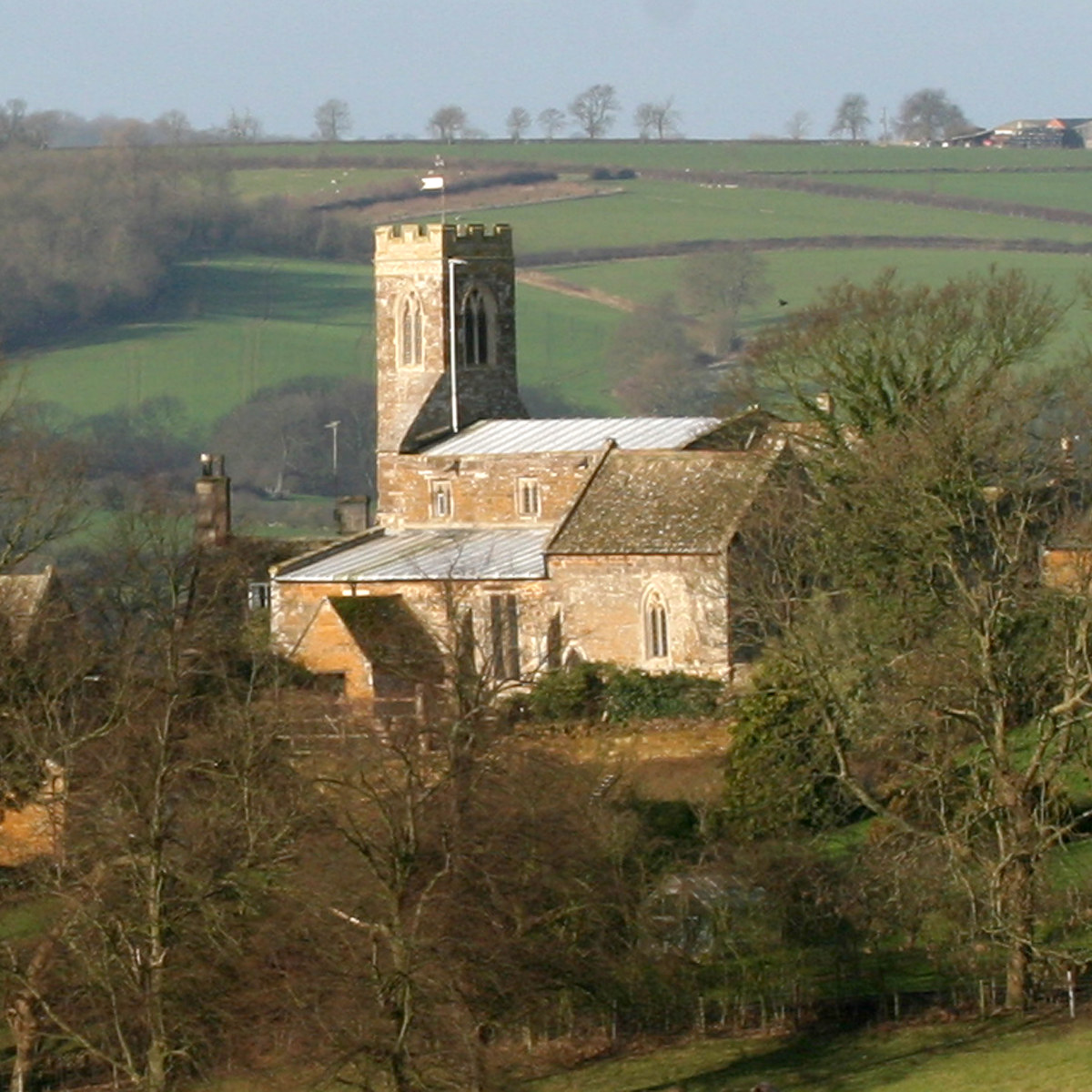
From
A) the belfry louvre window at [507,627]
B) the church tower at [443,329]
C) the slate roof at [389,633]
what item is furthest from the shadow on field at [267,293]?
the belfry louvre window at [507,627]

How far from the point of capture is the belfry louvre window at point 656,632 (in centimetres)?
5178

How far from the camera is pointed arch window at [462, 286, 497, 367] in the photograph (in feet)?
213

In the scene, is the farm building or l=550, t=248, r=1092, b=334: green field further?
the farm building

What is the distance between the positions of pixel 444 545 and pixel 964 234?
8118cm

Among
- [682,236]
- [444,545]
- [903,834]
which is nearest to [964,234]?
[682,236]

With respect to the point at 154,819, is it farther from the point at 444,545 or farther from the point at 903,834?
the point at 444,545

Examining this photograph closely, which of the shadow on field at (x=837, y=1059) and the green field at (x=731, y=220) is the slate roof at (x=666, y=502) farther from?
the green field at (x=731, y=220)

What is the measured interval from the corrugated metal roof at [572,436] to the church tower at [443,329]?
5.73 ft

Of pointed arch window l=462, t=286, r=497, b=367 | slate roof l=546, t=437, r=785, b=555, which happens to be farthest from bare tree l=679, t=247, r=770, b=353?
slate roof l=546, t=437, r=785, b=555

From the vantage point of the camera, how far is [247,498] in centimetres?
10669

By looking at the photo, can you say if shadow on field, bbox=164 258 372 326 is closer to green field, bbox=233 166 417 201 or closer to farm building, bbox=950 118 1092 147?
green field, bbox=233 166 417 201

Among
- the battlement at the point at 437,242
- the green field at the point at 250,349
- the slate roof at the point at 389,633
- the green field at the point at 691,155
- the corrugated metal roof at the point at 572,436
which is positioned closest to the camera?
the slate roof at the point at 389,633

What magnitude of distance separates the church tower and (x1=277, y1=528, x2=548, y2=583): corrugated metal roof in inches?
198

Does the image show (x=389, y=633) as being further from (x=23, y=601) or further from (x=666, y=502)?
(x=23, y=601)
